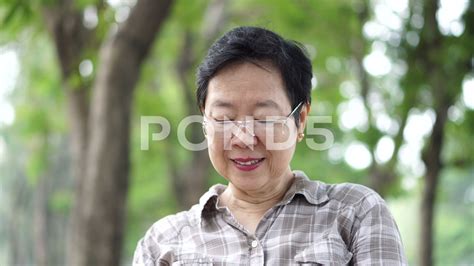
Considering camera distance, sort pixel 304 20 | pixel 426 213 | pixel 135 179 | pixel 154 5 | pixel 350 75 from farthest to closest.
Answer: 1. pixel 135 179
2. pixel 350 75
3. pixel 304 20
4. pixel 426 213
5. pixel 154 5

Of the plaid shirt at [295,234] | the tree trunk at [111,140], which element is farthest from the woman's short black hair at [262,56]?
the tree trunk at [111,140]

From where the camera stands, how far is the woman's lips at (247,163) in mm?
2320

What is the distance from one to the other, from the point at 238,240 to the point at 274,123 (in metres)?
0.36

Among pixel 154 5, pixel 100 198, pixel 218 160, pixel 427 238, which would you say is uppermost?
pixel 154 5

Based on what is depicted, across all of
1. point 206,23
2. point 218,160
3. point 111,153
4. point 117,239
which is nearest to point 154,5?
point 111,153

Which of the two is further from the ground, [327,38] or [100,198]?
[327,38]

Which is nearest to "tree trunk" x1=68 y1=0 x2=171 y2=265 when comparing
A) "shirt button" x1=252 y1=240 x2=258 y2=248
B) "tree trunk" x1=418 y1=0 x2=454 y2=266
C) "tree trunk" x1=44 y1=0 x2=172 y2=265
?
"tree trunk" x1=44 y1=0 x2=172 y2=265

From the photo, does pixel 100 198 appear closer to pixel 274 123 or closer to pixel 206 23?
pixel 274 123

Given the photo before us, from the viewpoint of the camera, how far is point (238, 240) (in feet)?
7.70

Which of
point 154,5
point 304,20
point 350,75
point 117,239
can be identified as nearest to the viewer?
point 154,5

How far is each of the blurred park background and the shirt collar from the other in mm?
595

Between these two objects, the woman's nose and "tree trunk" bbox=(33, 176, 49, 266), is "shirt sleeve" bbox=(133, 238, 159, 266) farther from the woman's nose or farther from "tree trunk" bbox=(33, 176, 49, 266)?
"tree trunk" bbox=(33, 176, 49, 266)

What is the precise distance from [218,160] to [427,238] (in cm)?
592

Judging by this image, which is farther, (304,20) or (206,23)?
(206,23)
